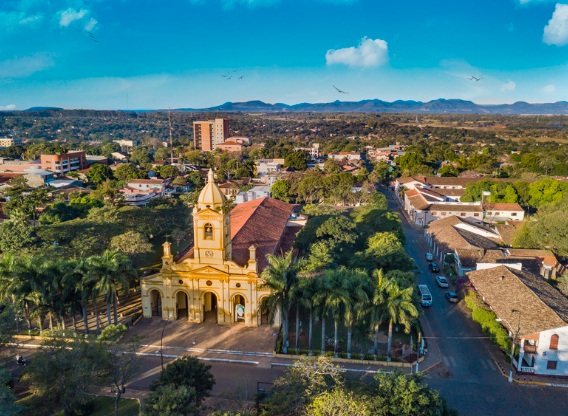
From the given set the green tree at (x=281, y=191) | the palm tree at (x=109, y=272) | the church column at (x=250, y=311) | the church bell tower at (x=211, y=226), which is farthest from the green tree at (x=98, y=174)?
the church column at (x=250, y=311)

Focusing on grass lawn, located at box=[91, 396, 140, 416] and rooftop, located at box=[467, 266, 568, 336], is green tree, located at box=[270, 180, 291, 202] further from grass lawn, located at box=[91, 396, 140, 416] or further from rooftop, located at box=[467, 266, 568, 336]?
grass lawn, located at box=[91, 396, 140, 416]

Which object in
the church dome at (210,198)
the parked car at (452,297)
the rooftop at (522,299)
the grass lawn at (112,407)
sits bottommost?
the grass lawn at (112,407)

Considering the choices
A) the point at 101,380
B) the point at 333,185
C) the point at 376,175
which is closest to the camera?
the point at 101,380

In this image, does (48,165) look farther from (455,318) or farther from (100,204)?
(455,318)

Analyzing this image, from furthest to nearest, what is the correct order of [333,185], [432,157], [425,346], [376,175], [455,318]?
[432,157]
[376,175]
[333,185]
[455,318]
[425,346]

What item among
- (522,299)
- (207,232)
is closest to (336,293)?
(207,232)

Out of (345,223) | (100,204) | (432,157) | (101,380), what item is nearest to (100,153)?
(100,204)

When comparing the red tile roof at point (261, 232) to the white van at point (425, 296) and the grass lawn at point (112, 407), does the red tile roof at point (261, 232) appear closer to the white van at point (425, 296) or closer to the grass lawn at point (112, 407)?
the grass lawn at point (112, 407)

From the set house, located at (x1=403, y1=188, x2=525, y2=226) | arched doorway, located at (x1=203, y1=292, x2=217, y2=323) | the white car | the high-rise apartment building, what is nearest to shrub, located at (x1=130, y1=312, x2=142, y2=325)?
arched doorway, located at (x1=203, y1=292, x2=217, y2=323)
